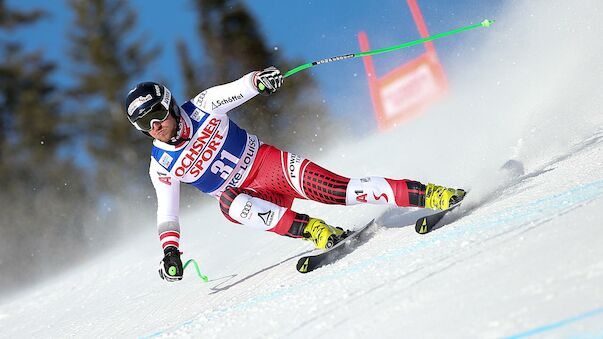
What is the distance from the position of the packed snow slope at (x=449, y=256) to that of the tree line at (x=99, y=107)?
32.7 feet

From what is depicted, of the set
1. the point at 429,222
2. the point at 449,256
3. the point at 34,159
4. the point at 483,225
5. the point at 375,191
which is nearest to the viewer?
the point at 449,256

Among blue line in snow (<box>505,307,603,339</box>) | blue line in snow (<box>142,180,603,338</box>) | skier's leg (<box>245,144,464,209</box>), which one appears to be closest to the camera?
blue line in snow (<box>505,307,603,339</box>)

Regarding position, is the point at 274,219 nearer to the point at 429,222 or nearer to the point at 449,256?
the point at 429,222

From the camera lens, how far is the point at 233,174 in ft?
14.1

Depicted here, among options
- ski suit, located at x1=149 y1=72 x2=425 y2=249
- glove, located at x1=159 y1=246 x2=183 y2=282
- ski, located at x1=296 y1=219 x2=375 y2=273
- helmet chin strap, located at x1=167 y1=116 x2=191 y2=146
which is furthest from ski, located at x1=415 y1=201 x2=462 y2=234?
helmet chin strap, located at x1=167 y1=116 x2=191 y2=146

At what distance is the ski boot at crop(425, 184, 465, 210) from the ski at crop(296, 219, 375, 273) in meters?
0.57

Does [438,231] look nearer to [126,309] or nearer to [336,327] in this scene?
[336,327]

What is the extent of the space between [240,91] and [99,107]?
16.4 m

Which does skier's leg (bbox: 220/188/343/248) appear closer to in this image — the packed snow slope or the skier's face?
the packed snow slope

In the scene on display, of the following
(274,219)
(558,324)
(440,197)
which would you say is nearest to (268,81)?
(274,219)

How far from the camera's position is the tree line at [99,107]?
18.6m

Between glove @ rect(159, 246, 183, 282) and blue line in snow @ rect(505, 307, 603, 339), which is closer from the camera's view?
blue line in snow @ rect(505, 307, 603, 339)

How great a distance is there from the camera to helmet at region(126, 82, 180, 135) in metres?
3.96

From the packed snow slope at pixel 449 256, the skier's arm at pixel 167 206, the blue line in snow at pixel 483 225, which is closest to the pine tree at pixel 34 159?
the packed snow slope at pixel 449 256
